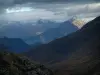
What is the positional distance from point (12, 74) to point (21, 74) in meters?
8.83

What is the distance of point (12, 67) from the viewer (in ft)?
654

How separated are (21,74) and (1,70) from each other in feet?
47.6

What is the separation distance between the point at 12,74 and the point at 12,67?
796 centimetres

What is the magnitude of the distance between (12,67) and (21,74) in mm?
7395

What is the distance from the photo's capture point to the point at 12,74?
631ft

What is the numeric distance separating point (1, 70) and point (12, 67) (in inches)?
379

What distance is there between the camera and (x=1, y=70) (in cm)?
19175

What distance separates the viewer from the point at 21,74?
655 ft
